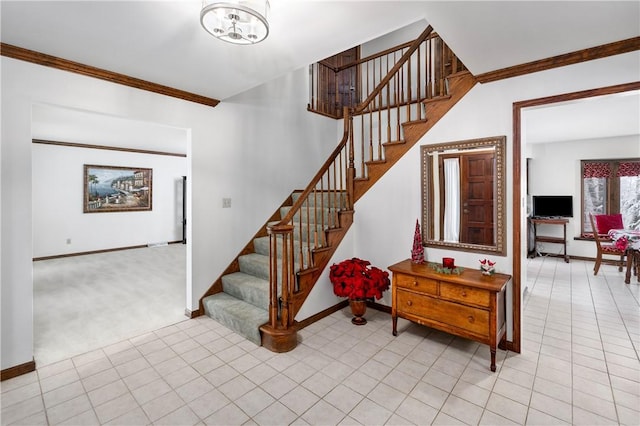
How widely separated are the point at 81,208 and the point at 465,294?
7.93 meters

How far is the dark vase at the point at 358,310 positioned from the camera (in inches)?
127

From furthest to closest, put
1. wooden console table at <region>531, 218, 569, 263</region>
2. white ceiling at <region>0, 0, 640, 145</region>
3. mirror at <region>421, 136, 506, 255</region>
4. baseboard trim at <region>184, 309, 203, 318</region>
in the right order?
wooden console table at <region>531, 218, 569, 263</region> < baseboard trim at <region>184, 309, 203, 318</region> < mirror at <region>421, 136, 506, 255</region> < white ceiling at <region>0, 0, 640, 145</region>

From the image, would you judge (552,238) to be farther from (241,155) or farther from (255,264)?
(241,155)

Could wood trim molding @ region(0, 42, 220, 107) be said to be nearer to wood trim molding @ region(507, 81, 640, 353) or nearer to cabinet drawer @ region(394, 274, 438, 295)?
cabinet drawer @ region(394, 274, 438, 295)

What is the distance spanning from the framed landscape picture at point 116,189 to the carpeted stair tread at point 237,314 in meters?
5.37

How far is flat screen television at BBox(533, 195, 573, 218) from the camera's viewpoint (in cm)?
655

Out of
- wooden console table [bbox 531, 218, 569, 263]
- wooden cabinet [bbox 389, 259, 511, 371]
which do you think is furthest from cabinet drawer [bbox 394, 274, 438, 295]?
wooden console table [bbox 531, 218, 569, 263]

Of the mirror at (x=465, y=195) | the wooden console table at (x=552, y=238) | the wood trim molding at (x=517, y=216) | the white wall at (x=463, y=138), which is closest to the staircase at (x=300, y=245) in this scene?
the white wall at (x=463, y=138)

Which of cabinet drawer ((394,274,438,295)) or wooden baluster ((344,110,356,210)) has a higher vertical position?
wooden baluster ((344,110,356,210))

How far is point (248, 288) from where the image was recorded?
3.35m

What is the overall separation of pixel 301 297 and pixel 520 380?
1.96 metres

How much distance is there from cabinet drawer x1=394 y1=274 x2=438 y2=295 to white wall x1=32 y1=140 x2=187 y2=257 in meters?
7.24

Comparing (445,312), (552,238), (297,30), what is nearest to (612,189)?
(552,238)

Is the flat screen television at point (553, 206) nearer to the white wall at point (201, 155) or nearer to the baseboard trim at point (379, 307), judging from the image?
the white wall at point (201, 155)
